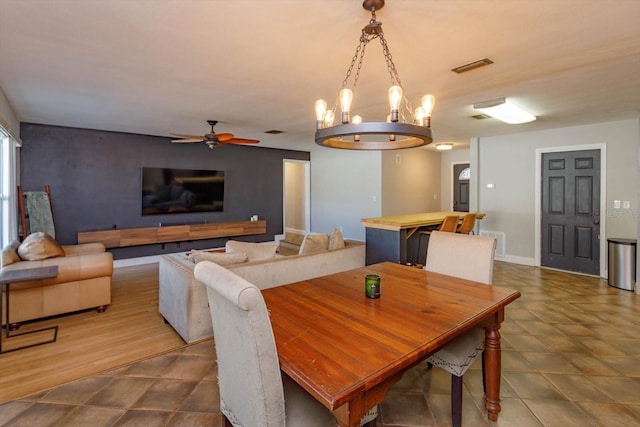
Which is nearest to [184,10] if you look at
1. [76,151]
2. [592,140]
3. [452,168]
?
[76,151]

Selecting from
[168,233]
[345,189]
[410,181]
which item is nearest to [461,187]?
[410,181]

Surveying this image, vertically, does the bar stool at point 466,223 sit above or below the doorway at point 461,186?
below

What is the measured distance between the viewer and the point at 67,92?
3.42 meters

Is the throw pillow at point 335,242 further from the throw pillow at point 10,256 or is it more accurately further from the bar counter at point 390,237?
the throw pillow at point 10,256

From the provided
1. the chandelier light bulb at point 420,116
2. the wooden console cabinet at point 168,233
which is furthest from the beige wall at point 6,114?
the chandelier light bulb at point 420,116

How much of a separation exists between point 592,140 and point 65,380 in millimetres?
6868

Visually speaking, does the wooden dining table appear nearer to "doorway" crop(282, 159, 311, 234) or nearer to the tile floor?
the tile floor

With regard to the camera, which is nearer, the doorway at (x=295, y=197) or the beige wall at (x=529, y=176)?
the beige wall at (x=529, y=176)

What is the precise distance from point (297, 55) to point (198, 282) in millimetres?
2037

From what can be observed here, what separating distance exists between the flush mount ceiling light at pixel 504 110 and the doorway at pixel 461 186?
383 cm

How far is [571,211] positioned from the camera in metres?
5.15

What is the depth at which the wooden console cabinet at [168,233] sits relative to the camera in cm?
536

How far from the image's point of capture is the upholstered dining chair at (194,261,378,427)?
1.09m

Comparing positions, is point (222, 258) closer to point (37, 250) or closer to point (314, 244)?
point (314, 244)
